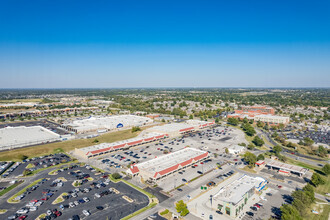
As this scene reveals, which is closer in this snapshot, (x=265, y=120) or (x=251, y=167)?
(x=251, y=167)

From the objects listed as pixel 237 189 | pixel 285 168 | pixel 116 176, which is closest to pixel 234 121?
pixel 285 168

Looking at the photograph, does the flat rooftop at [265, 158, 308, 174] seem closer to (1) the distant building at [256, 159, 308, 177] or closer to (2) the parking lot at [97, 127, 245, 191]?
(1) the distant building at [256, 159, 308, 177]

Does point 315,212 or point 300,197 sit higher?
point 300,197

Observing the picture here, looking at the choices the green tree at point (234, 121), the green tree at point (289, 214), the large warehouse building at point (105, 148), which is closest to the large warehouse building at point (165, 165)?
the large warehouse building at point (105, 148)

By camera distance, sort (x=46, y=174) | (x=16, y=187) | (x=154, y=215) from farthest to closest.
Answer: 1. (x=46, y=174)
2. (x=16, y=187)
3. (x=154, y=215)

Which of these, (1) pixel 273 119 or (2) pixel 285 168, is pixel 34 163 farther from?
(1) pixel 273 119

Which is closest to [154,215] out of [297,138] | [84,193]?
[84,193]

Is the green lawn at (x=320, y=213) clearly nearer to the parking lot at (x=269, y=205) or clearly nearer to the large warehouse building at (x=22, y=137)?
the parking lot at (x=269, y=205)

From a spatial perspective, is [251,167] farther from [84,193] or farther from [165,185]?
[84,193]
